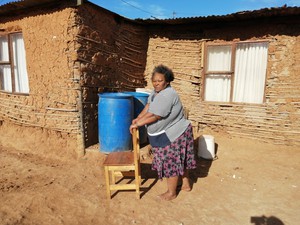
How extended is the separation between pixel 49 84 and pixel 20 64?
1.26m

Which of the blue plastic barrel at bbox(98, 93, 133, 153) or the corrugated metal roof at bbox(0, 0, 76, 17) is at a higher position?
the corrugated metal roof at bbox(0, 0, 76, 17)

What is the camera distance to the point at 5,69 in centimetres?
550

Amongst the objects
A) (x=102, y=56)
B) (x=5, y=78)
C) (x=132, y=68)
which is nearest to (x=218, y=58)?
(x=132, y=68)

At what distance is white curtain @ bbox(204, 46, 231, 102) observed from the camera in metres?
5.55

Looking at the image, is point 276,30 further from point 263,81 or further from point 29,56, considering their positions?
point 29,56

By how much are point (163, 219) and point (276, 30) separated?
4.53 metres

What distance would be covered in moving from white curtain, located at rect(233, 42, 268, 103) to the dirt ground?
4.74ft

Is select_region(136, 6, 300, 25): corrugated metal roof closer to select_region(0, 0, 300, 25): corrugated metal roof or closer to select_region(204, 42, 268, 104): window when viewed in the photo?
select_region(0, 0, 300, 25): corrugated metal roof

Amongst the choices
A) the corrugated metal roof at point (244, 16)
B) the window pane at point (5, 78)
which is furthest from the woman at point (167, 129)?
the window pane at point (5, 78)

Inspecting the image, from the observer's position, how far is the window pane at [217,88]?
566 centimetres

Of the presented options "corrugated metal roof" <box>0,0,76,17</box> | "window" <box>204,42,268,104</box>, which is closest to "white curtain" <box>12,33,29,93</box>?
"corrugated metal roof" <box>0,0,76,17</box>

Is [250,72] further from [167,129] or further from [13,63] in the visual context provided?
[13,63]

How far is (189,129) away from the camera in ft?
10.2

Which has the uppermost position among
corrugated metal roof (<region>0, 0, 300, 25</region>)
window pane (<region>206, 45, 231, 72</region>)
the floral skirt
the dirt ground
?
corrugated metal roof (<region>0, 0, 300, 25</region>)
